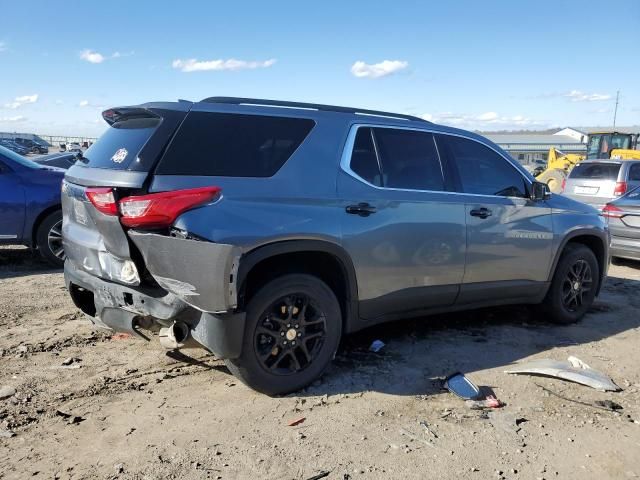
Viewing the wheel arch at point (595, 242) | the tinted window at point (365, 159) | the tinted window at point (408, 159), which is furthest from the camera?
the wheel arch at point (595, 242)

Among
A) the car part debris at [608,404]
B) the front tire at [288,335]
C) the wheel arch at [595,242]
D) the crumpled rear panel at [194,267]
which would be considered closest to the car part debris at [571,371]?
the car part debris at [608,404]

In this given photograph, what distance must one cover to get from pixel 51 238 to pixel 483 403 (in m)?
5.96

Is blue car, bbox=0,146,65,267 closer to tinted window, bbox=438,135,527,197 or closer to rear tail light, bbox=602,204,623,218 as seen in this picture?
tinted window, bbox=438,135,527,197

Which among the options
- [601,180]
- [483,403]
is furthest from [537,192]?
[601,180]

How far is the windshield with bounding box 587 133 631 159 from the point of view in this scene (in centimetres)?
2767

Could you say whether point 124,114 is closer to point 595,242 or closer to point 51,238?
point 51,238

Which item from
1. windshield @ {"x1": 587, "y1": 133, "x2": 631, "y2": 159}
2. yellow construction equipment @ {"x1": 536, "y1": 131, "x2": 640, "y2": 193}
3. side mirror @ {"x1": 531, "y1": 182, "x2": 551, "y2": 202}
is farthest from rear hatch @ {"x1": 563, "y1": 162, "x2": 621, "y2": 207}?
windshield @ {"x1": 587, "y1": 133, "x2": 631, "y2": 159}

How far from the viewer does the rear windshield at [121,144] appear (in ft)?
11.7

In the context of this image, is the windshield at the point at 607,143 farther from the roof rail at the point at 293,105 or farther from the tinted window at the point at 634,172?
the roof rail at the point at 293,105

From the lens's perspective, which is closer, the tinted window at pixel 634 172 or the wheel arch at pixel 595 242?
the wheel arch at pixel 595 242

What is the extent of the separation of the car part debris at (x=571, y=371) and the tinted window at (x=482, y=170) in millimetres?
1495

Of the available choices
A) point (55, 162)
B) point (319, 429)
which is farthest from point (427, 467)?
point (55, 162)

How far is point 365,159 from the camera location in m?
4.22

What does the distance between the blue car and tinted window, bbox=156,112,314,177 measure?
460 cm
